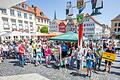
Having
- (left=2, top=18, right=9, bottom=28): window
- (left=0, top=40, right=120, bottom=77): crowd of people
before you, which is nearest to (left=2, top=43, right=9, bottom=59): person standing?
(left=0, top=40, right=120, bottom=77): crowd of people

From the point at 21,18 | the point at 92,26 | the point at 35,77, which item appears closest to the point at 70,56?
the point at 35,77

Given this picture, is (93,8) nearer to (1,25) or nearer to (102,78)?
(102,78)

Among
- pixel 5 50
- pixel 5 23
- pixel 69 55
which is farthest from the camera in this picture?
pixel 5 23

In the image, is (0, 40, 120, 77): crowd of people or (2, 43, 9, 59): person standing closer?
(0, 40, 120, 77): crowd of people

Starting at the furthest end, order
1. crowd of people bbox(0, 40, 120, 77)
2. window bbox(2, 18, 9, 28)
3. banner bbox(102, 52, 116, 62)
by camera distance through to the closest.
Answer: window bbox(2, 18, 9, 28) < crowd of people bbox(0, 40, 120, 77) < banner bbox(102, 52, 116, 62)

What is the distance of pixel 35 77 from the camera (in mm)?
6625

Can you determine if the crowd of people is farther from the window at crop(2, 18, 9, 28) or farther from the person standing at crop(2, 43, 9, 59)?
the window at crop(2, 18, 9, 28)

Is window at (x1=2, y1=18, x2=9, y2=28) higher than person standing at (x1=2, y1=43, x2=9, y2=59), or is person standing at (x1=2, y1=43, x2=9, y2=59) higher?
window at (x1=2, y1=18, x2=9, y2=28)

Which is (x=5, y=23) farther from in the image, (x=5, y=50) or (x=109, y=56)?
(x=109, y=56)

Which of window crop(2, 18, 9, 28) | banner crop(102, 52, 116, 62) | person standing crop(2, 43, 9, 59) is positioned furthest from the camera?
window crop(2, 18, 9, 28)

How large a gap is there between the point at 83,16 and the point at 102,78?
346cm

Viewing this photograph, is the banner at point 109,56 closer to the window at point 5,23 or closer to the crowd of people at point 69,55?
the crowd of people at point 69,55

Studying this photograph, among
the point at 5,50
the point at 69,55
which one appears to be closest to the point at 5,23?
the point at 5,50

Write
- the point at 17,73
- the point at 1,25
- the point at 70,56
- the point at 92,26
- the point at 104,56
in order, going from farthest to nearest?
the point at 92,26, the point at 1,25, the point at 70,56, the point at 104,56, the point at 17,73
